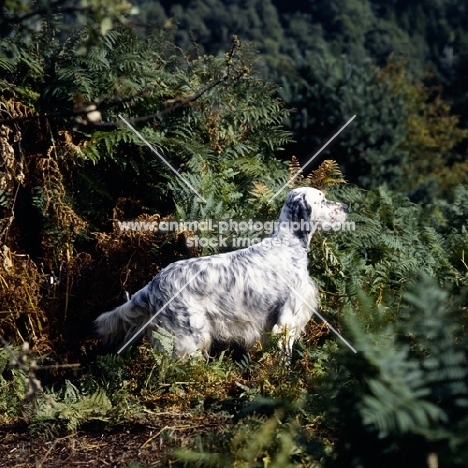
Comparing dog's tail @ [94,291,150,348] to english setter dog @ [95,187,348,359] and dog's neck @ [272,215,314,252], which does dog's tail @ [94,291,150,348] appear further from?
dog's neck @ [272,215,314,252]

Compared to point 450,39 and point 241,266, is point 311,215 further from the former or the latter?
point 450,39

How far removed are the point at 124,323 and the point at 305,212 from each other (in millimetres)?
1703

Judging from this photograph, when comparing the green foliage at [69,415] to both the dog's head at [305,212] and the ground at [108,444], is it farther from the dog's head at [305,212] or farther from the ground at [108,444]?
the dog's head at [305,212]

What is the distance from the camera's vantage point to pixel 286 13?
25641 millimetres

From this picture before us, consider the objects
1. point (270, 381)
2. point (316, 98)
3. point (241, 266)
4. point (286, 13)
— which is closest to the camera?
point (270, 381)

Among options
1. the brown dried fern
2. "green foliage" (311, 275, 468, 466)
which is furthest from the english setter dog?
"green foliage" (311, 275, 468, 466)

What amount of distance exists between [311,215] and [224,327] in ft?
3.78

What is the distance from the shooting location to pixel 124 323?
6336 millimetres

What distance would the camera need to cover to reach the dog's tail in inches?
246

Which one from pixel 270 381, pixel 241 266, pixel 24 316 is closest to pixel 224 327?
pixel 241 266

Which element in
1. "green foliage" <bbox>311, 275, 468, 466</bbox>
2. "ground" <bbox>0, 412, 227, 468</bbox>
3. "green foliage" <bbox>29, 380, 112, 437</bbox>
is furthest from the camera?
"green foliage" <bbox>29, 380, 112, 437</bbox>

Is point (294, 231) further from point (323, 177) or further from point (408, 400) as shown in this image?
point (408, 400)

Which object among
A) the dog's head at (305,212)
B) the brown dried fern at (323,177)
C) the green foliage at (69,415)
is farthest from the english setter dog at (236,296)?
the green foliage at (69,415)

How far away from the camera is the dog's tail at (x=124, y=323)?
246 inches
